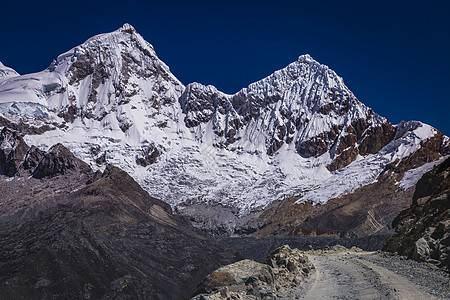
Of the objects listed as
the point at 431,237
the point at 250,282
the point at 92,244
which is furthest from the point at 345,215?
the point at 250,282

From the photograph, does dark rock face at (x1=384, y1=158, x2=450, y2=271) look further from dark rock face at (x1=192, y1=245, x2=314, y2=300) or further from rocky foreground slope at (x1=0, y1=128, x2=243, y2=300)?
rocky foreground slope at (x1=0, y1=128, x2=243, y2=300)

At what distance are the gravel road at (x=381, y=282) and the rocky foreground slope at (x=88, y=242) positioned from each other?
46.1 metres

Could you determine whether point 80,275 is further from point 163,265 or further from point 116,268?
point 163,265

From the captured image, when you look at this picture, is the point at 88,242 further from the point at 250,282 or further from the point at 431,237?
the point at 250,282

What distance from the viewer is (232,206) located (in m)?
185

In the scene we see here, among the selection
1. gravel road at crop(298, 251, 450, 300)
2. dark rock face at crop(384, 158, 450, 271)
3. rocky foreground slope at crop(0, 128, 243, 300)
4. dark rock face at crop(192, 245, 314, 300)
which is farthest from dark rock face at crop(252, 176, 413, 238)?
dark rock face at crop(192, 245, 314, 300)

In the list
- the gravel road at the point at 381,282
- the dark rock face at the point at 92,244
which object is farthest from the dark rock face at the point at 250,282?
the dark rock face at the point at 92,244

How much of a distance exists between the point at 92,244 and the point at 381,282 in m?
62.9

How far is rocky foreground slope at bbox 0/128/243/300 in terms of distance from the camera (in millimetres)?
62531

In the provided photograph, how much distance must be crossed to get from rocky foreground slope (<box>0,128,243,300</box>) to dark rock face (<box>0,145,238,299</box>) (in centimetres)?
15

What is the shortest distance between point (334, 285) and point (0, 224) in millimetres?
92108

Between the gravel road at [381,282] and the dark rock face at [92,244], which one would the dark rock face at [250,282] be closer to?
the gravel road at [381,282]

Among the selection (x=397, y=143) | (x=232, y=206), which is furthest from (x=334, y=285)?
(x=397, y=143)

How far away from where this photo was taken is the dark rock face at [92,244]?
62.4 meters
